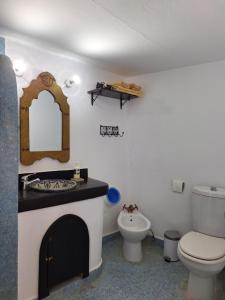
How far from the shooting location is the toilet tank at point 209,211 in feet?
7.29

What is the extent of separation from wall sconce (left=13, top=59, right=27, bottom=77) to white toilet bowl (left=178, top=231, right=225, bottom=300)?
206 cm

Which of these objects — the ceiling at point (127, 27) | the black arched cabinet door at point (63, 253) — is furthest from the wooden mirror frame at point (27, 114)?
the black arched cabinet door at point (63, 253)

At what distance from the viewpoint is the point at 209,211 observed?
7.44ft

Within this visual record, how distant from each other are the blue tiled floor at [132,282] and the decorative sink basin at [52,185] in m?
0.86

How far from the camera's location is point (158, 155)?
2928mm

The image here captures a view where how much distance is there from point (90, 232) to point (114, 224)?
3.20 feet

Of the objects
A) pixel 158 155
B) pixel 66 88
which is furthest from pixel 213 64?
pixel 66 88

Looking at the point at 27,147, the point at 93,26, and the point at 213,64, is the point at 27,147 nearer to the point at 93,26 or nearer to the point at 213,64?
the point at 93,26

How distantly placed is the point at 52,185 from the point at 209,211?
4.97 ft

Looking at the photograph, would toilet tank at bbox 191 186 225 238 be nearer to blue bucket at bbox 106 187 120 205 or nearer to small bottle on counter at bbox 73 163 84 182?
blue bucket at bbox 106 187 120 205

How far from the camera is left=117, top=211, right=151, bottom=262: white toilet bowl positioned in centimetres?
245

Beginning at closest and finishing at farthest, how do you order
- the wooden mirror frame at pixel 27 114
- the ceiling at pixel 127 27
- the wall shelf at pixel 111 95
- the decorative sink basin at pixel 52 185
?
the ceiling at pixel 127 27 → the decorative sink basin at pixel 52 185 → the wooden mirror frame at pixel 27 114 → the wall shelf at pixel 111 95

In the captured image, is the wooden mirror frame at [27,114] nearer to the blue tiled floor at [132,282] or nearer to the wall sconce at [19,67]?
the wall sconce at [19,67]

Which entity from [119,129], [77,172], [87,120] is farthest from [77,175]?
[119,129]
